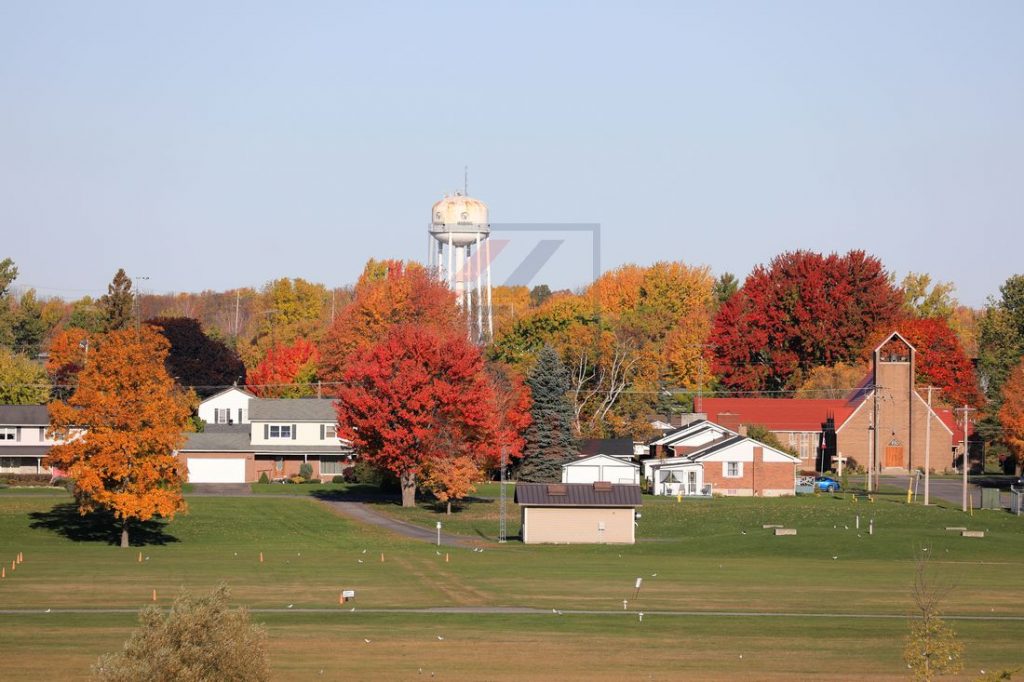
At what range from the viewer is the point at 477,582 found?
60156mm

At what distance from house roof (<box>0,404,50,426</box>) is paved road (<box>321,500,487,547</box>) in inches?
1060

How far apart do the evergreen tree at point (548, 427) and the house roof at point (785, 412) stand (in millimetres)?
16470

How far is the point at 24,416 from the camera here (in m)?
107

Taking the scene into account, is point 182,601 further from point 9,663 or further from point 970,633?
point 970,633

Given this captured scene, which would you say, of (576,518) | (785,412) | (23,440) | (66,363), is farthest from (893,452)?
(66,363)

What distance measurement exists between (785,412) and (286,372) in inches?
2144

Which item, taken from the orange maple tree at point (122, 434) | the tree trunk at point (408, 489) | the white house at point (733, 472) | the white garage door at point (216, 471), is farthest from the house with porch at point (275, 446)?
the orange maple tree at point (122, 434)

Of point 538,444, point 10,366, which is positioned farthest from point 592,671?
point 10,366

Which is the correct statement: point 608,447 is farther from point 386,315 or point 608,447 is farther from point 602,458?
point 386,315

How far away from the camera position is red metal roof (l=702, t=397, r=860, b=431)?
11300 centimetres

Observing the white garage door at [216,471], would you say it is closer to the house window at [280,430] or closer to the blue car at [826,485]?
the house window at [280,430]

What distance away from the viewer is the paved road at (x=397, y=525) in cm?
7625

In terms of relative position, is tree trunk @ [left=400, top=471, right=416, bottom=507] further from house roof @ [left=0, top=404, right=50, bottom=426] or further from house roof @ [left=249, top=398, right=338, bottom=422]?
house roof @ [left=0, top=404, right=50, bottom=426]

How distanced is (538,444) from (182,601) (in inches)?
2874
